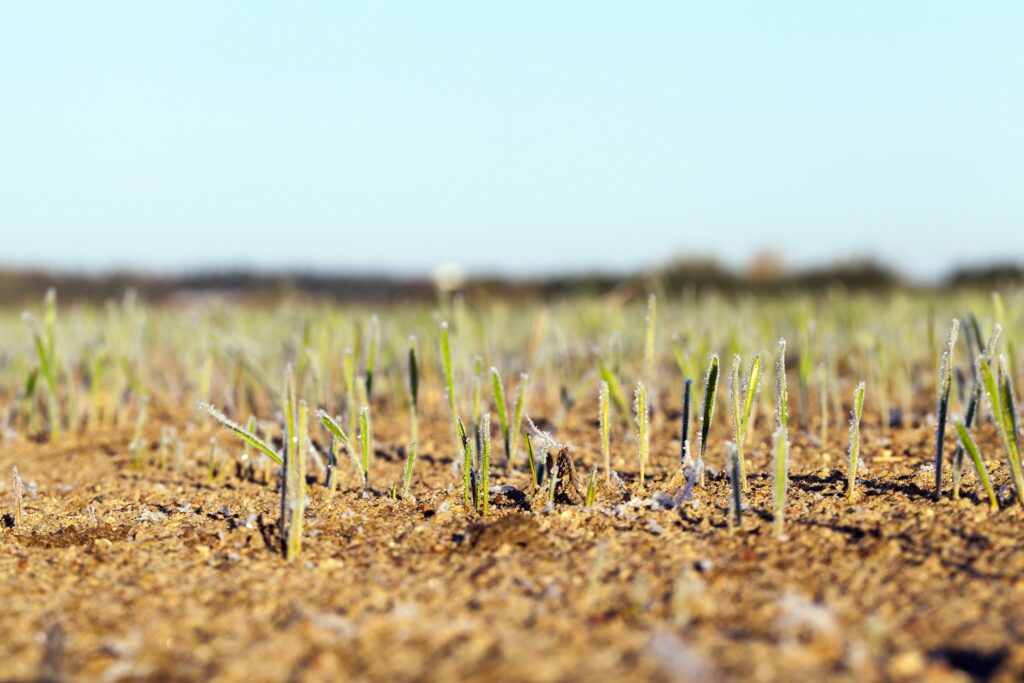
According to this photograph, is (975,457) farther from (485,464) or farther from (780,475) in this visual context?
(485,464)

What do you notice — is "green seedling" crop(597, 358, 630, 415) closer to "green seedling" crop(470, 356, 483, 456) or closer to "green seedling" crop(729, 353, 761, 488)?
"green seedling" crop(470, 356, 483, 456)

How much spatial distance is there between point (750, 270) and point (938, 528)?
929 cm

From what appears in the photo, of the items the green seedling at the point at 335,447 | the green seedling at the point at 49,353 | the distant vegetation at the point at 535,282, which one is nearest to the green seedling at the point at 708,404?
the green seedling at the point at 335,447

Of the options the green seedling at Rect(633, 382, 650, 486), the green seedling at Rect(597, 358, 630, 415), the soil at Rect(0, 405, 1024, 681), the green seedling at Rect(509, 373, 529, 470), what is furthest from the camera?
the green seedling at Rect(597, 358, 630, 415)

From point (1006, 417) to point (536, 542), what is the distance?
720mm

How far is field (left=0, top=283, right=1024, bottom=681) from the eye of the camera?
951mm

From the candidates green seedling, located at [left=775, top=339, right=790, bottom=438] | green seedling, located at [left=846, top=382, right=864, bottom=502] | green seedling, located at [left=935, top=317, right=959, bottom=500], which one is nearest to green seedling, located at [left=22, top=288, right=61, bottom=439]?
green seedling, located at [left=775, top=339, right=790, bottom=438]

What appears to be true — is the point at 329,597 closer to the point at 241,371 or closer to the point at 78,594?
the point at 78,594

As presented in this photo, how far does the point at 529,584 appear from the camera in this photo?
1158 millimetres

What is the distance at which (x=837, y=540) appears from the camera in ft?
4.14

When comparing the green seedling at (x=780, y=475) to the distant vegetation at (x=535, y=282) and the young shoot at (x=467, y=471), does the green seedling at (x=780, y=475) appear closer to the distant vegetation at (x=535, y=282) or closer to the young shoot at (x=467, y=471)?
the young shoot at (x=467, y=471)

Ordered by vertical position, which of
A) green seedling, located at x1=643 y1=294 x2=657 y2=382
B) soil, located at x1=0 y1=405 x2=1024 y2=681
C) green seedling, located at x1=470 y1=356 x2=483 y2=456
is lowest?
soil, located at x1=0 y1=405 x2=1024 y2=681

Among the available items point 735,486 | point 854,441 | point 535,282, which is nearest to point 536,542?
point 735,486

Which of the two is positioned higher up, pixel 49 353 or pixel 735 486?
pixel 49 353
